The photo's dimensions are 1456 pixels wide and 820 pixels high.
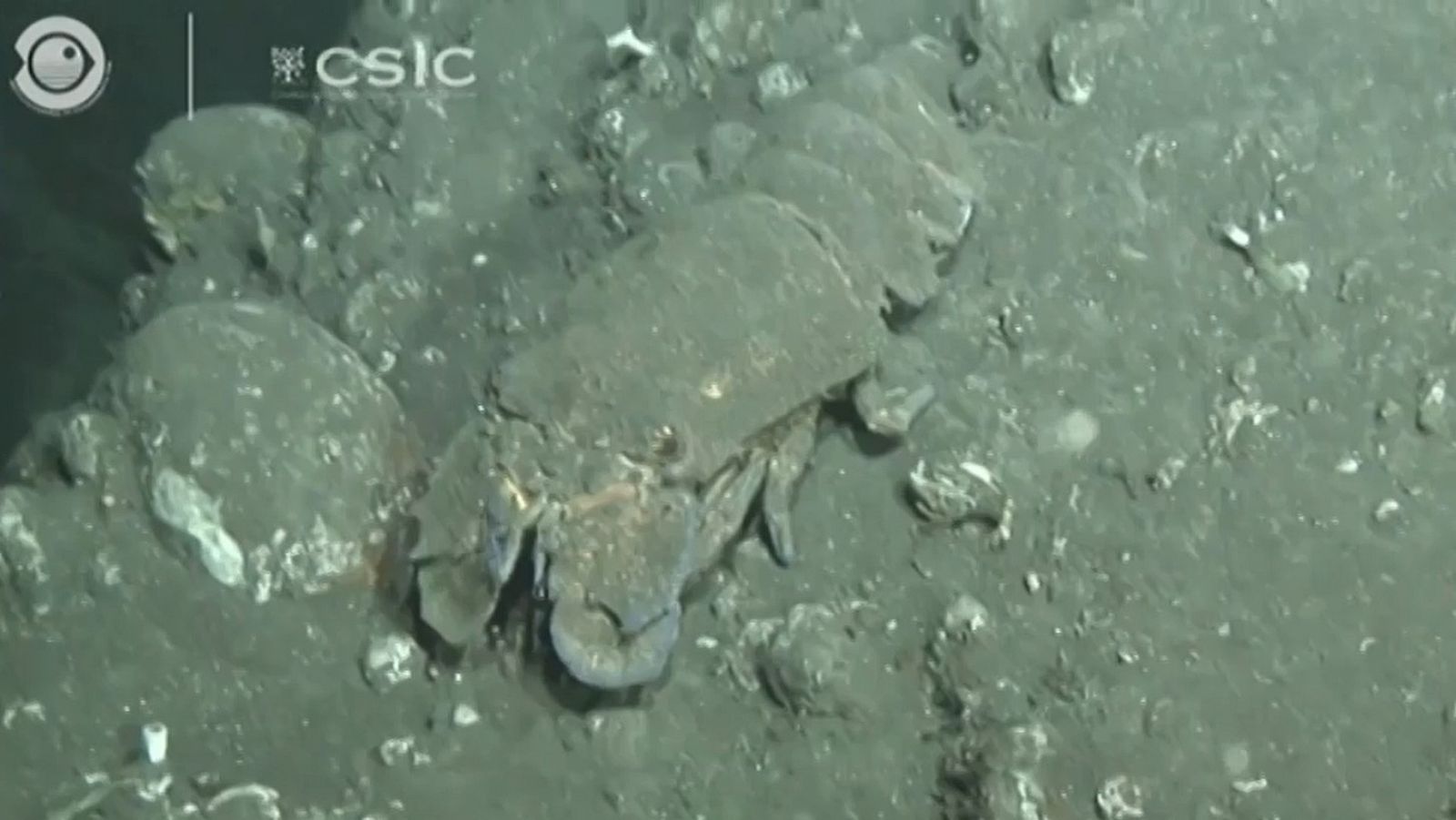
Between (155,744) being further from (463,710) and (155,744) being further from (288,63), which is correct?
(288,63)

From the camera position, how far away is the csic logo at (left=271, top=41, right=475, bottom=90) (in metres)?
0.85

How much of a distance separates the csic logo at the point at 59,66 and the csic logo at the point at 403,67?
14cm

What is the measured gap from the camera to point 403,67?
0.85 m

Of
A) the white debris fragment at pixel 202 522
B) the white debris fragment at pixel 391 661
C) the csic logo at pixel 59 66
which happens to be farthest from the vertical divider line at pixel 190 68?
the white debris fragment at pixel 391 661

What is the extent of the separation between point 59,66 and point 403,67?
0.67ft

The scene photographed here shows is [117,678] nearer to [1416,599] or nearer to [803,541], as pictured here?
[803,541]

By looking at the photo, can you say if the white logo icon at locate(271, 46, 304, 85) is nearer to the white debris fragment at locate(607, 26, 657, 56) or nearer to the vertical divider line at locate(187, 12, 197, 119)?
the vertical divider line at locate(187, 12, 197, 119)

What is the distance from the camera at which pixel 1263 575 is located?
2.60 feet

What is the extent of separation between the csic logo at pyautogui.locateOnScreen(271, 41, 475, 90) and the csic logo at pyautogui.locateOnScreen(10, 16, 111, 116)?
0.45 feet

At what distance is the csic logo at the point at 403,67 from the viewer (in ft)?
2.78

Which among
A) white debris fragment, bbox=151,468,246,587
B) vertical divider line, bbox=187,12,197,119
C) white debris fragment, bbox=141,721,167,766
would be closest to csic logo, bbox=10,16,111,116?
vertical divider line, bbox=187,12,197,119

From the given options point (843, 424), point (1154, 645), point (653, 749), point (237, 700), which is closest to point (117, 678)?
point (237, 700)

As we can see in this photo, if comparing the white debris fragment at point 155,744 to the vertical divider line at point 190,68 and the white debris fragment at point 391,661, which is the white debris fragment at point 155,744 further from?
the vertical divider line at point 190,68

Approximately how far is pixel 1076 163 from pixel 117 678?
0.60 meters
